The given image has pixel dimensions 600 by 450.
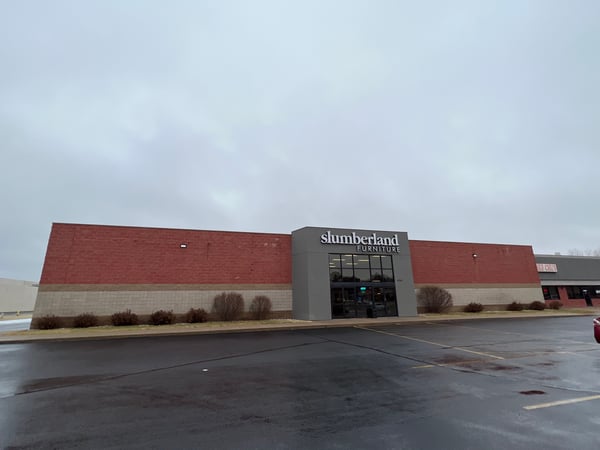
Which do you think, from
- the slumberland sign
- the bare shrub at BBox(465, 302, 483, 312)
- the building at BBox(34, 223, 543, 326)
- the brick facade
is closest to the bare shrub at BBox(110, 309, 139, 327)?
the building at BBox(34, 223, 543, 326)

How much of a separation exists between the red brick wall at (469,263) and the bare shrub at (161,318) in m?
21.0

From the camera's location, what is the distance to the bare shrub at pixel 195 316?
20.8 meters

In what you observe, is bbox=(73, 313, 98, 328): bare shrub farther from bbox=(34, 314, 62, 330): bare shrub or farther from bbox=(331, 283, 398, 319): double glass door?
bbox=(331, 283, 398, 319): double glass door

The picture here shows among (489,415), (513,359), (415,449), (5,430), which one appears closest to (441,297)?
(513,359)

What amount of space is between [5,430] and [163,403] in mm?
2116

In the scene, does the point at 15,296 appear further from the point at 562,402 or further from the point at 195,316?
the point at 562,402

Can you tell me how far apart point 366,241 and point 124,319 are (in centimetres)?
1824

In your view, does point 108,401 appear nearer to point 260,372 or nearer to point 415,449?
point 260,372

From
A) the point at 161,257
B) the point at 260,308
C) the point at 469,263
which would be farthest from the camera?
the point at 469,263

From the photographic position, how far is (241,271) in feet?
77.9

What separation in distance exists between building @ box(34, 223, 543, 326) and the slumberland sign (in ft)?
0.27

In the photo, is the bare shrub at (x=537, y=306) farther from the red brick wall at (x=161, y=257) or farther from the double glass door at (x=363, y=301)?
the red brick wall at (x=161, y=257)

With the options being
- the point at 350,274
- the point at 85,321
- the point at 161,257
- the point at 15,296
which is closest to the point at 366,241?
the point at 350,274

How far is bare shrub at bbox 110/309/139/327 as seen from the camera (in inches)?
755
